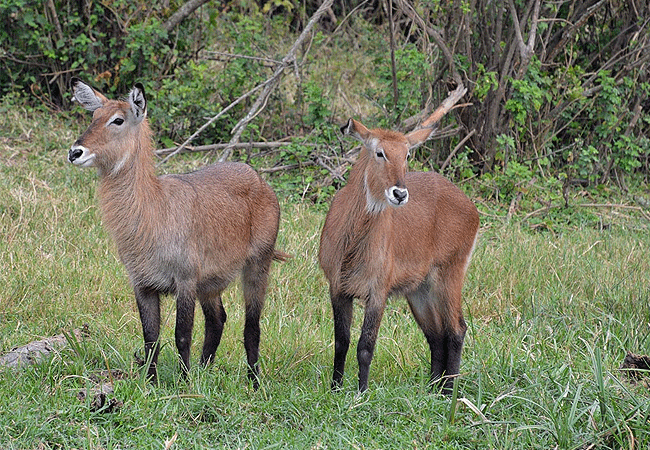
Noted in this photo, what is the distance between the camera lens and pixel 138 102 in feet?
14.2

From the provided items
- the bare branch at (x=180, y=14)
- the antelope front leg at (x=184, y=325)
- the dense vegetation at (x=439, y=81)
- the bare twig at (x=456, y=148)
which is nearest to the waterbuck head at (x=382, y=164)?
the antelope front leg at (x=184, y=325)

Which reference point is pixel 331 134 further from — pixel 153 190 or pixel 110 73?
pixel 153 190

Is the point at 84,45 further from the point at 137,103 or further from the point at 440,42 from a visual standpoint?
the point at 137,103

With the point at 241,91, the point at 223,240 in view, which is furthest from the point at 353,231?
the point at 241,91

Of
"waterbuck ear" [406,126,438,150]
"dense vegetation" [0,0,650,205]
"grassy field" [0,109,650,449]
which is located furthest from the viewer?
"dense vegetation" [0,0,650,205]

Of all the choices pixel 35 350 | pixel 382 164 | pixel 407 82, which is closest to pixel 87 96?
pixel 35 350

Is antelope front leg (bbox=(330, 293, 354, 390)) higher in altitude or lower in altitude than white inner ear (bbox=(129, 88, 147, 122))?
lower

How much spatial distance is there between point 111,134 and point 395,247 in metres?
1.58

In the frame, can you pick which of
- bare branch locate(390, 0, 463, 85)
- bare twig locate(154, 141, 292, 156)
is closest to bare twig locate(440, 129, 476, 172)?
bare branch locate(390, 0, 463, 85)

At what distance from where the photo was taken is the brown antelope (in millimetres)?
4312

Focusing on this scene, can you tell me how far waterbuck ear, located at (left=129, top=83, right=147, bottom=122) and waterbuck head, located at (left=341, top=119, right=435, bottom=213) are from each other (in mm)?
1022

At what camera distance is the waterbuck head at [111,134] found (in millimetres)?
4215

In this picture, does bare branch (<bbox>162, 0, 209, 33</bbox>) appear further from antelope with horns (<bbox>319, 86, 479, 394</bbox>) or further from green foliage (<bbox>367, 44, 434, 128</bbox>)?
antelope with horns (<bbox>319, 86, 479, 394</bbox>)

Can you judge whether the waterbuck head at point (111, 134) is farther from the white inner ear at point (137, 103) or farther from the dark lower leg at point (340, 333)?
the dark lower leg at point (340, 333)
